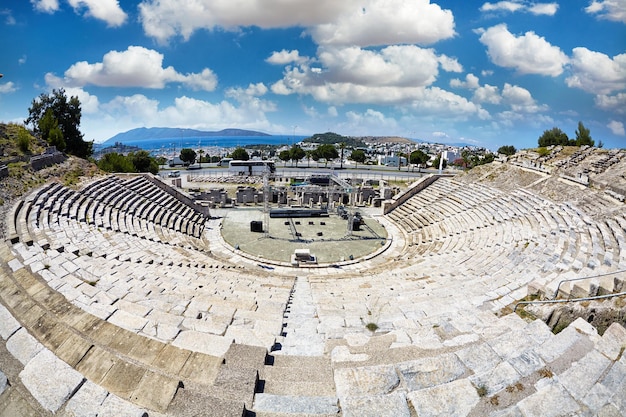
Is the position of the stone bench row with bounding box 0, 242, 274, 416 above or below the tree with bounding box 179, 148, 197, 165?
→ below

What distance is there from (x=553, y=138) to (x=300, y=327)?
59.7 m

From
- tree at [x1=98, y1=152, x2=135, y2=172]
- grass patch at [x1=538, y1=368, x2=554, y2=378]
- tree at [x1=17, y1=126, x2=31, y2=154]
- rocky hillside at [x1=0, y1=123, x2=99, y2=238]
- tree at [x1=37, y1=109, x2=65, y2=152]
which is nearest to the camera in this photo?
grass patch at [x1=538, y1=368, x2=554, y2=378]

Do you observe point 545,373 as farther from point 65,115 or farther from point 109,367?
point 65,115

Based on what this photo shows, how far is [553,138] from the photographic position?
51406mm

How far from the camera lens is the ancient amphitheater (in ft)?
15.9

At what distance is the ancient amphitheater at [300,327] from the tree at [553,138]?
35372mm

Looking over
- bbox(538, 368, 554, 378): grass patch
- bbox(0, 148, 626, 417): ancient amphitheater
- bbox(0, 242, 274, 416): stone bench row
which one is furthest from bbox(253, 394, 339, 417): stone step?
bbox(538, 368, 554, 378): grass patch

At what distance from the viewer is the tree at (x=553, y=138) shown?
4994 cm

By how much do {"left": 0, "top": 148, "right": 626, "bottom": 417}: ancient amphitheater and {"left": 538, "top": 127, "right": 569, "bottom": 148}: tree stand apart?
3537 centimetres

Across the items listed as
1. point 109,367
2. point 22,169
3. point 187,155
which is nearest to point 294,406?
point 109,367

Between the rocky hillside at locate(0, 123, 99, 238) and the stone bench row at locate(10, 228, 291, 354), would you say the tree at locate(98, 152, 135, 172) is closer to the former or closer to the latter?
the rocky hillside at locate(0, 123, 99, 238)

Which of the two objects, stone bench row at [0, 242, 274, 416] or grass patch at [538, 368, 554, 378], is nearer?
stone bench row at [0, 242, 274, 416]

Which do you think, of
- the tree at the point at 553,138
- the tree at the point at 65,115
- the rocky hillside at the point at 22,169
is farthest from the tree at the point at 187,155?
the tree at the point at 553,138

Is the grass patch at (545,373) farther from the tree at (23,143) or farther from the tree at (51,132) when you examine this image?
the tree at (51,132)
